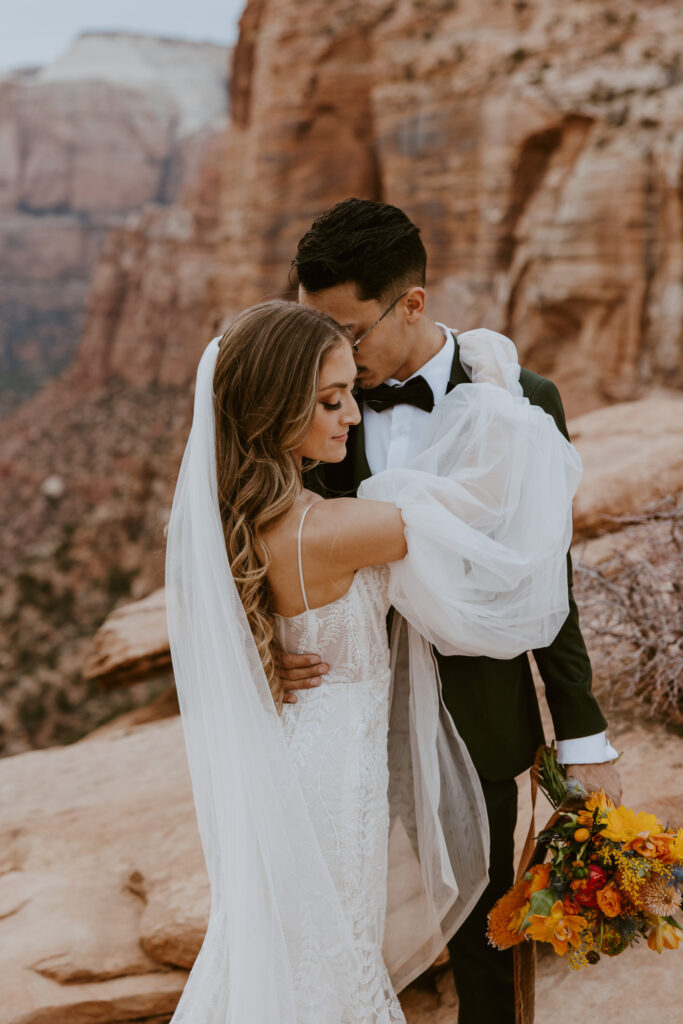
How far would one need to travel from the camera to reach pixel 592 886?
6.33ft

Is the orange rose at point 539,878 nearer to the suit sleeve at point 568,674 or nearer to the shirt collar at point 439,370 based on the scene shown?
the suit sleeve at point 568,674

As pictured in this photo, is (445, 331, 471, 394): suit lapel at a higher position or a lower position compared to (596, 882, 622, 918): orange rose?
higher

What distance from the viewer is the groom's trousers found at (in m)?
2.33

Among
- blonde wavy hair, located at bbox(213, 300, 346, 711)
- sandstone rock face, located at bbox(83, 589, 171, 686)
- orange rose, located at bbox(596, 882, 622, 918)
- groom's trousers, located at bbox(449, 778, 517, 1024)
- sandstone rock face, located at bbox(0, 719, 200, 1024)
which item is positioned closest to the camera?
orange rose, located at bbox(596, 882, 622, 918)

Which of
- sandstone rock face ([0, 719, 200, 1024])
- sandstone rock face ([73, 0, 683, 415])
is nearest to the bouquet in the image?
sandstone rock face ([0, 719, 200, 1024])

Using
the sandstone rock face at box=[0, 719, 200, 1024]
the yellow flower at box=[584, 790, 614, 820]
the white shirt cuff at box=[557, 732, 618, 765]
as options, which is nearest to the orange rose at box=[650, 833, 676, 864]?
the yellow flower at box=[584, 790, 614, 820]

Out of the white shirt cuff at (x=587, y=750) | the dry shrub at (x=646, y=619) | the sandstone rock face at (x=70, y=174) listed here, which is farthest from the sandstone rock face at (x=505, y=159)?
the sandstone rock face at (x=70, y=174)

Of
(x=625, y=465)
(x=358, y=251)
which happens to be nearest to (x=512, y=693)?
(x=358, y=251)

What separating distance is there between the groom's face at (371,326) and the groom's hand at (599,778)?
3.89 ft

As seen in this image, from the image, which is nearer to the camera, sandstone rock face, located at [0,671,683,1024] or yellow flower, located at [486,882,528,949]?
yellow flower, located at [486,882,528,949]

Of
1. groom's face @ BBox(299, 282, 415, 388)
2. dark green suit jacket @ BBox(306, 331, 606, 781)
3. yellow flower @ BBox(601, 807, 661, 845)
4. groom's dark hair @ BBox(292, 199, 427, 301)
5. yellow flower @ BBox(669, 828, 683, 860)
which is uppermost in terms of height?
groom's dark hair @ BBox(292, 199, 427, 301)

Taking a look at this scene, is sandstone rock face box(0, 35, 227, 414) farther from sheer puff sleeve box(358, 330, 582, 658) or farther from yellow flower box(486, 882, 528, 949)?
yellow flower box(486, 882, 528, 949)

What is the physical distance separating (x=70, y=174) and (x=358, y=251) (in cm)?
9874

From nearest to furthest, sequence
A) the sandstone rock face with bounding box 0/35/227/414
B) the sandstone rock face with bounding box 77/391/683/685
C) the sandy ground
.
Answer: the sandy ground, the sandstone rock face with bounding box 77/391/683/685, the sandstone rock face with bounding box 0/35/227/414
